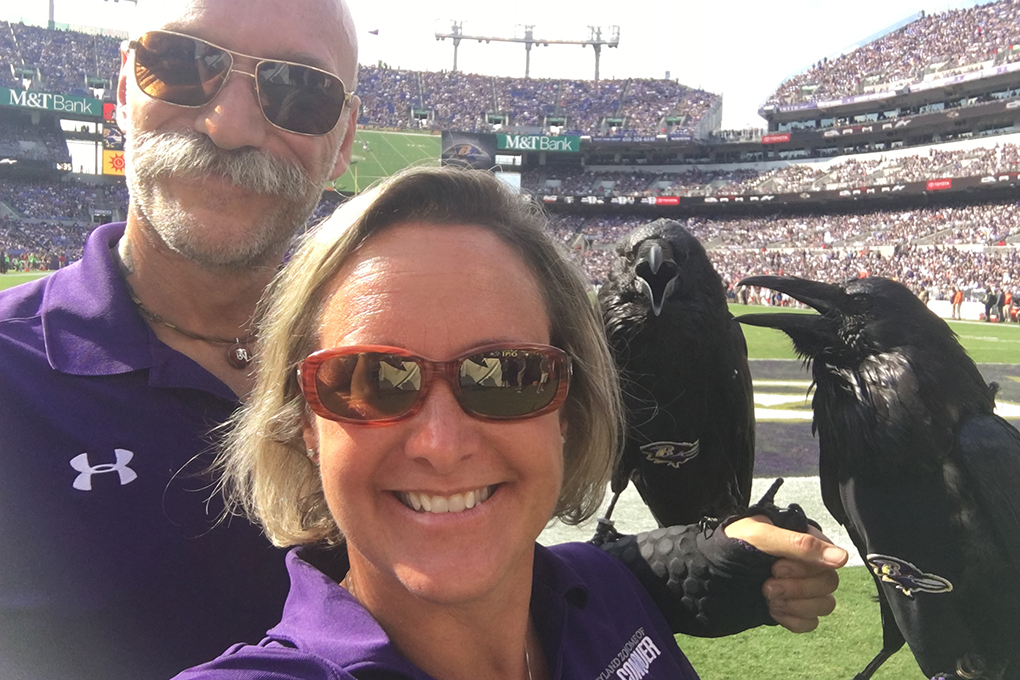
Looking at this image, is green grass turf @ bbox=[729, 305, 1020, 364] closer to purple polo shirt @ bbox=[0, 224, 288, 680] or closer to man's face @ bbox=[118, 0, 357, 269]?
man's face @ bbox=[118, 0, 357, 269]

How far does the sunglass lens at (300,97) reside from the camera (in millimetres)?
2098

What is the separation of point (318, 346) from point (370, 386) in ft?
0.71

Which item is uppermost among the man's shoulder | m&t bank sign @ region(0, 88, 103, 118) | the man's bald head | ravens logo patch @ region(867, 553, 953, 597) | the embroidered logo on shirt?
m&t bank sign @ region(0, 88, 103, 118)

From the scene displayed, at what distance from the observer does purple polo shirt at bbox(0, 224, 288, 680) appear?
1739mm

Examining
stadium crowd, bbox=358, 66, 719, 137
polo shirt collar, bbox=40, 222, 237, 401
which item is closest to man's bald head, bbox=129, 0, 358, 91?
polo shirt collar, bbox=40, 222, 237, 401

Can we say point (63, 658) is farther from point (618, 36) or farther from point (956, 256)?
point (618, 36)

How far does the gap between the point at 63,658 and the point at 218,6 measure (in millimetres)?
1812

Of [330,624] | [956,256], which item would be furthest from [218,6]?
[956,256]

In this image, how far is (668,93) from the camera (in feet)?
221

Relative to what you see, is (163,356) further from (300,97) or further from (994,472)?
(994,472)

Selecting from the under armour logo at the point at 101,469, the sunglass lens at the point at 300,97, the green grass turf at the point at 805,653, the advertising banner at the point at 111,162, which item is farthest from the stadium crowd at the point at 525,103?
the under armour logo at the point at 101,469

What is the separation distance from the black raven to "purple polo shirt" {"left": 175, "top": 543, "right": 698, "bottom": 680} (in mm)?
978

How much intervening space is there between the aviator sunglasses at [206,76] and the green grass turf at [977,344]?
435 inches

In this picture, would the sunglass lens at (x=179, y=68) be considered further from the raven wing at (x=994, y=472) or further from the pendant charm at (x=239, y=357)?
the raven wing at (x=994, y=472)
